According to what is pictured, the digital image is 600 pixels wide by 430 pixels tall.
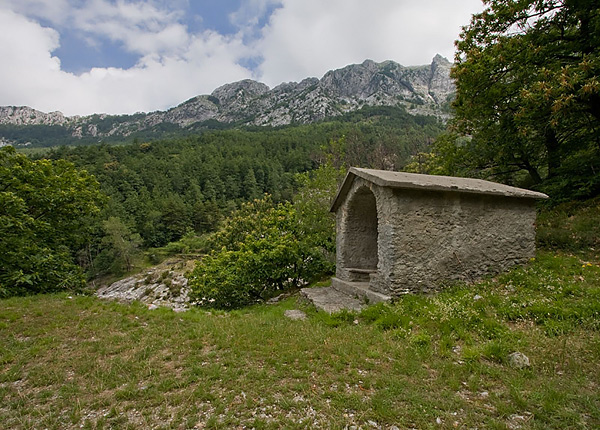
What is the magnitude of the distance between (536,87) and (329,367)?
1135 cm

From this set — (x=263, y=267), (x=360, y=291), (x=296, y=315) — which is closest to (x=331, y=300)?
(x=360, y=291)

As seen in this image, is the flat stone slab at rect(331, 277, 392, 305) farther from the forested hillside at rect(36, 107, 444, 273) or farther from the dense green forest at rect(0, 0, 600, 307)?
the forested hillside at rect(36, 107, 444, 273)

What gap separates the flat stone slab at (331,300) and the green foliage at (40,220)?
31.3 ft

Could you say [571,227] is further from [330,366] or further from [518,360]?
[330,366]

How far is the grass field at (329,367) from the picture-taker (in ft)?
11.8

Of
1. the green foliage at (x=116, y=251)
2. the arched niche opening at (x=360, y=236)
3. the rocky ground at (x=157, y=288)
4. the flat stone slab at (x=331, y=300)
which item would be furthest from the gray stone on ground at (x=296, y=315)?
the green foliage at (x=116, y=251)

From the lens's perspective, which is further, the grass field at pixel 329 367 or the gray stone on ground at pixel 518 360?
the gray stone on ground at pixel 518 360

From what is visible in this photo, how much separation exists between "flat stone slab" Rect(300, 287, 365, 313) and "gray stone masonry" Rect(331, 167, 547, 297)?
2.12ft

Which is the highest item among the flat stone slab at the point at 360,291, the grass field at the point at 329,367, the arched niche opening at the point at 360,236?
the arched niche opening at the point at 360,236

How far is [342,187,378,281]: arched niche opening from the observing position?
11055mm

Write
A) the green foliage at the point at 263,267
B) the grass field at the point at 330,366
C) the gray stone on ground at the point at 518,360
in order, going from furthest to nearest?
the green foliage at the point at 263,267
the gray stone on ground at the point at 518,360
the grass field at the point at 330,366

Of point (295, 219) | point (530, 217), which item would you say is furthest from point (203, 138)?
point (530, 217)

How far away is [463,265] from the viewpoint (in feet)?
28.6

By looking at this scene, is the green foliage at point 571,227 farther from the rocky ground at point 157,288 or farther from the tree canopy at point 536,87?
the rocky ground at point 157,288
